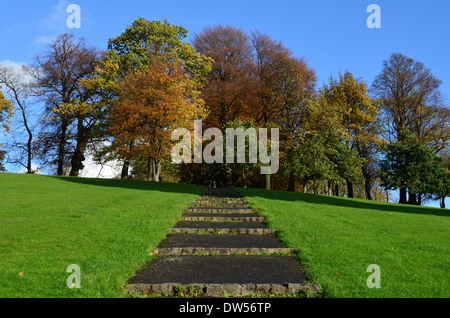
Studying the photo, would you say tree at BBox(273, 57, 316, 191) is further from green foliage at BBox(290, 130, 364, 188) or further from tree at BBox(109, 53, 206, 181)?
tree at BBox(109, 53, 206, 181)

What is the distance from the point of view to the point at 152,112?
28234 mm

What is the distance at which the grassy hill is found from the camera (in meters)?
6.06

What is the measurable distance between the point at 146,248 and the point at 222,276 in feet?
7.96

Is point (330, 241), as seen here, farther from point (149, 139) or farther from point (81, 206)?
point (149, 139)

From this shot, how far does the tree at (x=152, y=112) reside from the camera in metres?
28.8

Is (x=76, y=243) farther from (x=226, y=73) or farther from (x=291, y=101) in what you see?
(x=226, y=73)

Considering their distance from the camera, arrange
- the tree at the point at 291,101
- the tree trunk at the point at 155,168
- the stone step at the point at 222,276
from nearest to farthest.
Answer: the stone step at the point at 222,276 → the tree trunk at the point at 155,168 → the tree at the point at 291,101

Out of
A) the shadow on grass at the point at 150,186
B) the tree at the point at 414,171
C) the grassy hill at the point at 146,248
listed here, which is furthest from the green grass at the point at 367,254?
the tree at the point at 414,171

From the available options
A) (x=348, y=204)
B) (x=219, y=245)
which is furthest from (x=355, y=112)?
(x=219, y=245)

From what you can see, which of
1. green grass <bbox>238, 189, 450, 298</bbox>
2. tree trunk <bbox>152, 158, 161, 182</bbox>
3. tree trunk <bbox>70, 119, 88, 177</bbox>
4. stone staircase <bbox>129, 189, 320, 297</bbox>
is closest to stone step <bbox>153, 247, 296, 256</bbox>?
stone staircase <bbox>129, 189, 320, 297</bbox>

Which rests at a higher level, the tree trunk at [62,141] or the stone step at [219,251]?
the tree trunk at [62,141]

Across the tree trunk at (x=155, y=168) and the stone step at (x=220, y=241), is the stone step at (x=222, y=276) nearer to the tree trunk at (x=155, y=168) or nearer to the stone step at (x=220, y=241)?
the stone step at (x=220, y=241)

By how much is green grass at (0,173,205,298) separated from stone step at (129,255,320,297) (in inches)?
19.1
